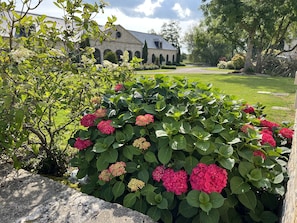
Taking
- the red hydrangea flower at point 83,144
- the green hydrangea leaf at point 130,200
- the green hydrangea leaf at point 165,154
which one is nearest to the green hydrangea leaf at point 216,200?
the green hydrangea leaf at point 165,154

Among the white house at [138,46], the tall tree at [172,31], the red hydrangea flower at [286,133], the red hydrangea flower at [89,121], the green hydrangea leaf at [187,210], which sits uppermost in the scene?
the tall tree at [172,31]

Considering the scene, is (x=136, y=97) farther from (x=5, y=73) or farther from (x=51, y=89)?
(x=5, y=73)

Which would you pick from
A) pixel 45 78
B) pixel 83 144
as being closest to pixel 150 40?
pixel 45 78

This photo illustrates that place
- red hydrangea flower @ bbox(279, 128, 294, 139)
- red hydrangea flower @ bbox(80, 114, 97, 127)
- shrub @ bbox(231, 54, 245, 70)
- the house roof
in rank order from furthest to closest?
the house roof, shrub @ bbox(231, 54, 245, 70), red hydrangea flower @ bbox(279, 128, 294, 139), red hydrangea flower @ bbox(80, 114, 97, 127)

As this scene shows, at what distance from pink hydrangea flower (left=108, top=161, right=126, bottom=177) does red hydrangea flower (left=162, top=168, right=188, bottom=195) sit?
27 centimetres

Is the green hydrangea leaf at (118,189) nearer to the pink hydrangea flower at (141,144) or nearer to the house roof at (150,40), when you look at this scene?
the pink hydrangea flower at (141,144)

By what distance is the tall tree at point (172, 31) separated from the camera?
61.2m

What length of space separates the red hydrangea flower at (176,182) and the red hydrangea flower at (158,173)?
2.1 inches

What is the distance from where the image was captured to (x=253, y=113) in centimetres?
291

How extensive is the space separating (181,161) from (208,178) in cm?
25

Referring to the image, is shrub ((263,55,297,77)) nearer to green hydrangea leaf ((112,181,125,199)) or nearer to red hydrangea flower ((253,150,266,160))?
red hydrangea flower ((253,150,266,160))

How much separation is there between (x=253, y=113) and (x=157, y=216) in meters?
1.89

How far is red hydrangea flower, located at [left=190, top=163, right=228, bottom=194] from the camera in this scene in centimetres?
146

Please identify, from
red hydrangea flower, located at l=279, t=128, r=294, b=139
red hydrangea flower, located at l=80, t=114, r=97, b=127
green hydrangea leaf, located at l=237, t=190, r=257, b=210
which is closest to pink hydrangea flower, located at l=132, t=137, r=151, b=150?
red hydrangea flower, located at l=80, t=114, r=97, b=127
